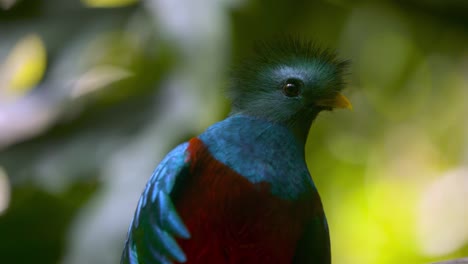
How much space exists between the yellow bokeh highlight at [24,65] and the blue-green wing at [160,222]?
203 cm

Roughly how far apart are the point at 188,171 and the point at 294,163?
374 mm

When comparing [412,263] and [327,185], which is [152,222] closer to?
[327,185]

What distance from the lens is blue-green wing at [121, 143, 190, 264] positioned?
2.50 m

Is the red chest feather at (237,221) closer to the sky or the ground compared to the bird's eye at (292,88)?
closer to the ground

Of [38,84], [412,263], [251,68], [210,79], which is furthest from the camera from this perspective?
[412,263]

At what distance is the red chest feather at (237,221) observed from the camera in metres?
2.49

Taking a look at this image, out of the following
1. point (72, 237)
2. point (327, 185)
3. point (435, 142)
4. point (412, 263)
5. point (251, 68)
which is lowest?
point (412, 263)

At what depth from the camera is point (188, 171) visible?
260 cm

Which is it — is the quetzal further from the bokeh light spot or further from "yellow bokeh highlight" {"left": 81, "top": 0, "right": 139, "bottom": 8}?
the bokeh light spot

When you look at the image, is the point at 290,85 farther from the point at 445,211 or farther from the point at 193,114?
the point at 445,211

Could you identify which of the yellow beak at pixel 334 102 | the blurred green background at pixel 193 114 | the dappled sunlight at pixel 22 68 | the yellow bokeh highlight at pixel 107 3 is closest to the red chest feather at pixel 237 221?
the yellow beak at pixel 334 102

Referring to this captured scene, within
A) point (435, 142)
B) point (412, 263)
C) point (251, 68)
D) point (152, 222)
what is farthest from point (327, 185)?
point (152, 222)

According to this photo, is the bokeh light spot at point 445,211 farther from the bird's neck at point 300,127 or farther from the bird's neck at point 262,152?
the bird's neck at point 262,152

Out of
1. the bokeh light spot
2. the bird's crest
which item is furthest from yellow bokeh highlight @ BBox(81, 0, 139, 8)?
the bokeh light spot
